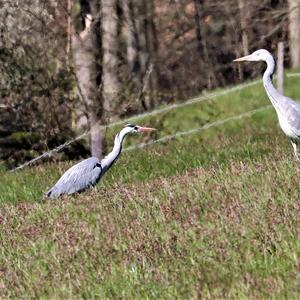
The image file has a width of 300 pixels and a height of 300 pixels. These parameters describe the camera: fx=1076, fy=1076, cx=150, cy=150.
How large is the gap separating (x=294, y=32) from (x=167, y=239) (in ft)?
64.3

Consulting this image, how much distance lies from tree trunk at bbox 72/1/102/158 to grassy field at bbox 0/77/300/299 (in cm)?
595

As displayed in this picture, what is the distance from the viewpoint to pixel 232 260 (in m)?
6.84

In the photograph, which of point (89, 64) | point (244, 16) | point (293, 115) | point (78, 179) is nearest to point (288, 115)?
point (293, 115)

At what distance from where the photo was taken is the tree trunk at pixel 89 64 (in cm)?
1784

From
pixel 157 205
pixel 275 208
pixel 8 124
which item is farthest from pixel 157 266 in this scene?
pixel 8 124

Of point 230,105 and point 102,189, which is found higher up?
point 102,189

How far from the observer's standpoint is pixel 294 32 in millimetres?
26516

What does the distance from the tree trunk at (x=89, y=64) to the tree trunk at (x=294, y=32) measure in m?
5.54

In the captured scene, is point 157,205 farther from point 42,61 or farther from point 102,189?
point 42,61

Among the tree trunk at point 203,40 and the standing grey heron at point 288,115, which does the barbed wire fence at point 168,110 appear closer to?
the standing grey heron at point 288,115

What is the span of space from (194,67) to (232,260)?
30983 millimetres

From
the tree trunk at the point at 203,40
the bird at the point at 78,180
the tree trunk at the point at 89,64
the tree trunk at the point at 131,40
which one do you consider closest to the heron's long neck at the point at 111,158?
the bird at the point at 78,180

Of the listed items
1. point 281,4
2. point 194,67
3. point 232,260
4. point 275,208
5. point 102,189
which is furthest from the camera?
point 194,67


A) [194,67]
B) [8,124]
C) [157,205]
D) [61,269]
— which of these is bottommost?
[194,67]
